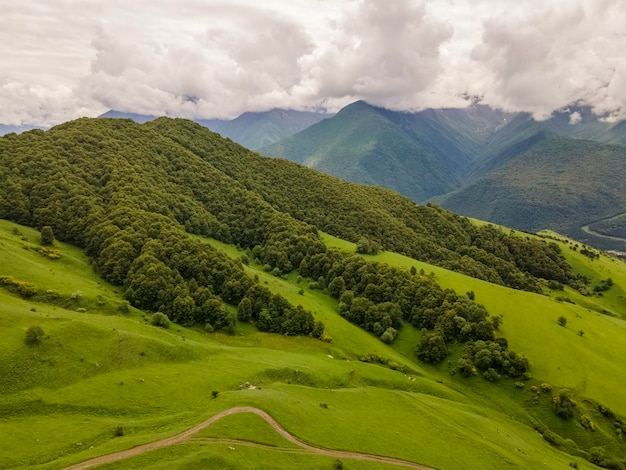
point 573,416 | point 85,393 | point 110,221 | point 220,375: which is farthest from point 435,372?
point 110,221

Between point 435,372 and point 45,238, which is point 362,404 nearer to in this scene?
point 435,372

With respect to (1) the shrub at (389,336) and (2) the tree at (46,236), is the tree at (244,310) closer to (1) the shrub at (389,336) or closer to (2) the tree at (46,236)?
(1) the shrub at (389,336)

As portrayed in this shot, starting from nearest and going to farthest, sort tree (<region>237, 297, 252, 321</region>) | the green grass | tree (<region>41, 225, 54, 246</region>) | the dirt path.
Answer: the dirt path → the green grass → tree (<region>237, 297, 252, 321</region>) → tree (<region>41, 225, 54, 246</region>)

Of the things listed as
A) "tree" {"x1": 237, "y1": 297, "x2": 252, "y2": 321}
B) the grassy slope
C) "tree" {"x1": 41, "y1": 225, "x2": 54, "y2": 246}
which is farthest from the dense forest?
"tree" {"x1": 41, "y1": 225, "x2": 54, "y2": 246}

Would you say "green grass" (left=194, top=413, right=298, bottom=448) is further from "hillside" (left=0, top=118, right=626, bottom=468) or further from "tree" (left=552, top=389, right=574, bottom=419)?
"tree" (left=552, top=389, right=574, bottom=419)

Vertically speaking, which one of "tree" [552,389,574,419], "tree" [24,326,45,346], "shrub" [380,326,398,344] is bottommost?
"tree" [24,326,45,346]

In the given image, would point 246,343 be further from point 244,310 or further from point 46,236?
point 46,236

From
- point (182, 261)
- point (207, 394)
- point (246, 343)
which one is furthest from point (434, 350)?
point (182, 261)
